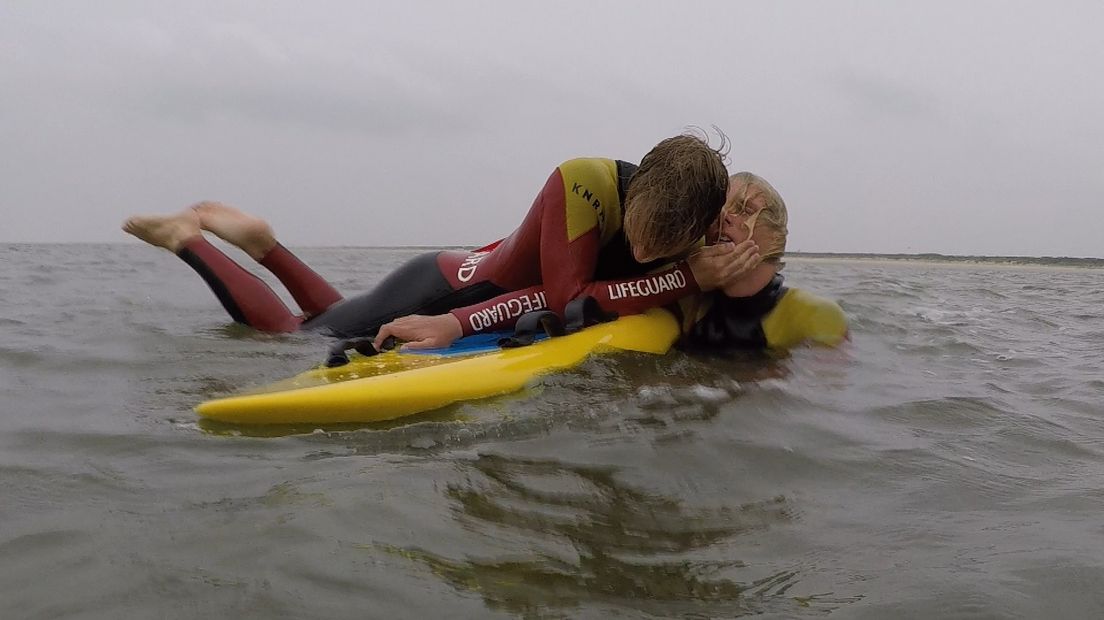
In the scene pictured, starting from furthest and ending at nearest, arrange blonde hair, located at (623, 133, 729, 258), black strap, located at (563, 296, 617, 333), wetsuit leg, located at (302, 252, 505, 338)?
wetsuit leg, located at (302, 252, 505, 338)
black strap, located at (563, 296, 617, 333)
blonde hair, located at (623, 133, 729, 258)

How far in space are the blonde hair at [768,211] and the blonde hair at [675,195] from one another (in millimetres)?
369

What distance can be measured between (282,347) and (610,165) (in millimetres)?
1826

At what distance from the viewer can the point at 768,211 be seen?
146 inches

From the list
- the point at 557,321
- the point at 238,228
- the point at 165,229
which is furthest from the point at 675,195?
the point at 165,229

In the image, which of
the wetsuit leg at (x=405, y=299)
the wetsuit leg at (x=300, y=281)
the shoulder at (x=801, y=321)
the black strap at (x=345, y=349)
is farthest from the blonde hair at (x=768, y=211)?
the wetsuit leg at (x=300, y=281)

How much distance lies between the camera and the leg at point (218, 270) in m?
4.29

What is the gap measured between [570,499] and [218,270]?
295cm

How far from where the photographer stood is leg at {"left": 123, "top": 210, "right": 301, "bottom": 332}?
4.29 m

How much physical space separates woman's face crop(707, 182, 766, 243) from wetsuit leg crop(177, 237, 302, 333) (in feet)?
7.58

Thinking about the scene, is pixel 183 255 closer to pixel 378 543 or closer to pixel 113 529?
pixel 113 529

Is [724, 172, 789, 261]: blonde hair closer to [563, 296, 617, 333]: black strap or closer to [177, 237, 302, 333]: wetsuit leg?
[563, 296, 617, 333]: black strap

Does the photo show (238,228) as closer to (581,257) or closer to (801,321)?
(581,257)

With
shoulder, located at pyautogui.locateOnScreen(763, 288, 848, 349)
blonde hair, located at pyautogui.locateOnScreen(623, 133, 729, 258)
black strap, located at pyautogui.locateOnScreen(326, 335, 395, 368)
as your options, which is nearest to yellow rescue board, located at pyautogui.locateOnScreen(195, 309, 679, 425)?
black strap, located at pyautogui.locateOnScreen(326, 335, 395, 368)

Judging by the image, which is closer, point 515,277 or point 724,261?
point 724,261
